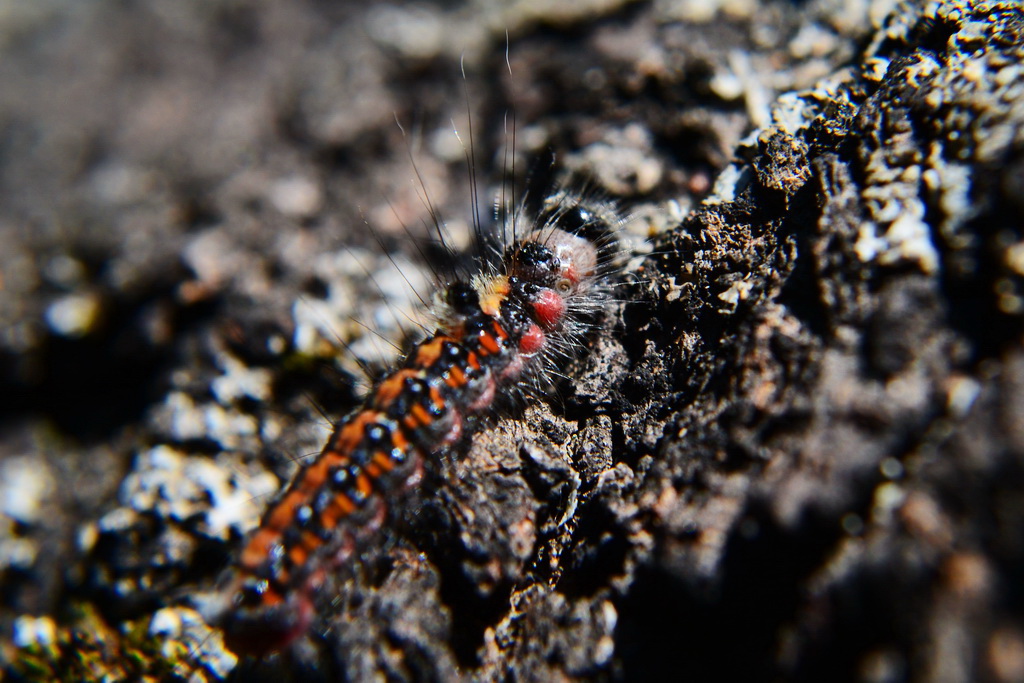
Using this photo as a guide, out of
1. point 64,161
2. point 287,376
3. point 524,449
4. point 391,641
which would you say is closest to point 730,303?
point 524,449

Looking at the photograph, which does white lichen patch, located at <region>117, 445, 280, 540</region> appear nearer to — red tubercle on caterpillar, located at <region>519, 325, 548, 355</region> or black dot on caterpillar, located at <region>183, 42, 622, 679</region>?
black dot on caterpillar, located at <region>183, 42, 622, 679</region>

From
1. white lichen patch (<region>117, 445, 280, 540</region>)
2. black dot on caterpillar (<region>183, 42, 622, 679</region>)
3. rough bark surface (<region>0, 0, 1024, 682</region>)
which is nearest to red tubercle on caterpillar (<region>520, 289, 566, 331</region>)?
black dot on caterpillar (<region>183, 42, 622, 679</region>)

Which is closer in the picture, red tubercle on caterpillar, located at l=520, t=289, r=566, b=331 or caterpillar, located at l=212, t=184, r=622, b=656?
caterpillar, located at l=212, t=184, r=622, b=656

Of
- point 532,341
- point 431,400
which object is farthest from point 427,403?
point 532,341

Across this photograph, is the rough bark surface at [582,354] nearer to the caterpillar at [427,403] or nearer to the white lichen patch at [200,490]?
the white lichen patch at [200,490]

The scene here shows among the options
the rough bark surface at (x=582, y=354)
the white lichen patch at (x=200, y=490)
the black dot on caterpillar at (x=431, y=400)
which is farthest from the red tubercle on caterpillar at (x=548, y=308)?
the white lichen patch at (x=200, y=490)

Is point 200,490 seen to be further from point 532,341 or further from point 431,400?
point 532,341
